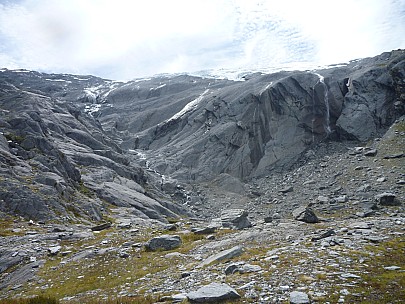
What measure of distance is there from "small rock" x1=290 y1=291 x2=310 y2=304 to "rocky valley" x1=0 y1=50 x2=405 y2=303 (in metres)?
0.10

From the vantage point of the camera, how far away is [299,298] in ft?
43.4

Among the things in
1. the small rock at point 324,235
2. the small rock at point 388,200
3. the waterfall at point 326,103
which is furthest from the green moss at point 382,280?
the waterfall at point 326,103

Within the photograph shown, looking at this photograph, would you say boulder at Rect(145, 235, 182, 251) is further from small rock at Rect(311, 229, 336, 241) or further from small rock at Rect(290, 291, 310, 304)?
small rock at Rect(290, 291, 310, 304)

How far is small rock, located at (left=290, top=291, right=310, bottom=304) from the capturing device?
1300 cm

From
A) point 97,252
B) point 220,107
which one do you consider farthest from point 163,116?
point 97,252

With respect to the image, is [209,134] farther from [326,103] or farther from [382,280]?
[382,280]

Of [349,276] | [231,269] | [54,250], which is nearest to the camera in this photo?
[349,276]

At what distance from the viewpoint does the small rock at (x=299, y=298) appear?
1300 centimetres

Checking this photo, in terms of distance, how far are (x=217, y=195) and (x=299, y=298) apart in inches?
3548

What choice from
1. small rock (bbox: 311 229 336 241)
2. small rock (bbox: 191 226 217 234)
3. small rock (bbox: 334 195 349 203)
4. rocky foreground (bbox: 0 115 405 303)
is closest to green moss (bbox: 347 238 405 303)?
rocky foreground (bbox: 0 115 405 303)

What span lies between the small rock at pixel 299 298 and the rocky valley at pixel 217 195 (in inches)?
3.9

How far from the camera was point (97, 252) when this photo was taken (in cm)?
3102

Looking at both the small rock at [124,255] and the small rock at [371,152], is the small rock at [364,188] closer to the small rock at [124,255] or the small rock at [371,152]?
the small rock at [371,152]

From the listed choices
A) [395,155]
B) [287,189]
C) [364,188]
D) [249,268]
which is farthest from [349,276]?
[395,155]
